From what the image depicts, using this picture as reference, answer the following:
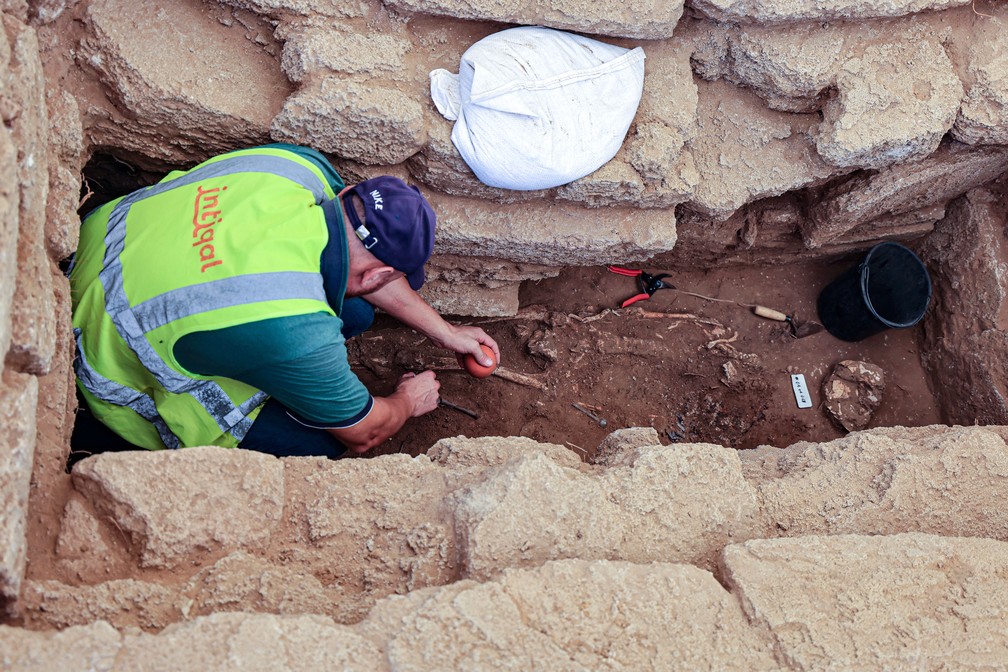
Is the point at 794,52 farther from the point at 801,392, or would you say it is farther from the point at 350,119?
the point at 801,392

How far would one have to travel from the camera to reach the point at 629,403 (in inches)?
158

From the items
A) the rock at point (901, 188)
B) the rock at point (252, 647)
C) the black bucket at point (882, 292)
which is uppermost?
the rock at point (901, 188)

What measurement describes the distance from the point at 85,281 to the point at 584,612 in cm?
193

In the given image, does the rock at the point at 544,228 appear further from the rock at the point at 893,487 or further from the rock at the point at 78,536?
the rock at the point at 78,536

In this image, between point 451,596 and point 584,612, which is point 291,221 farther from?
point 584,612

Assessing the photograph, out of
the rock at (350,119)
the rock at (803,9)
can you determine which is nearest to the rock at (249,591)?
the rock at (350,119)

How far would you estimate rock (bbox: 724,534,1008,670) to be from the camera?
197cm

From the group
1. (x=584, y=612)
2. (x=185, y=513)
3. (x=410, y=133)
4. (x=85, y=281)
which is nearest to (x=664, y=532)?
(x=584, y=612)

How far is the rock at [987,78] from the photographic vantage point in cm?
304

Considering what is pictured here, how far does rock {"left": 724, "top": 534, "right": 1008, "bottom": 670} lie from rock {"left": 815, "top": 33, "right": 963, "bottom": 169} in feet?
5.44

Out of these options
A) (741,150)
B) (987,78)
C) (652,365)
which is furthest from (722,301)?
(987,78)

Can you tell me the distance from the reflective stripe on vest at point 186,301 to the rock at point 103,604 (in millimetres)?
765

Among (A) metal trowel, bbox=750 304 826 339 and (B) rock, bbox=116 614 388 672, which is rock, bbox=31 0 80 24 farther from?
(A) metal trowel, bbox=750 304 826 339

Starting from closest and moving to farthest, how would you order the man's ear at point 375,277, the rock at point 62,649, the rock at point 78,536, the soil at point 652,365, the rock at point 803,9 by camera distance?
the rock at point 62,649
the rock at point 78,536
the man's ear at point 375,277
the rock at point 803,9
the soil at point 652,365
